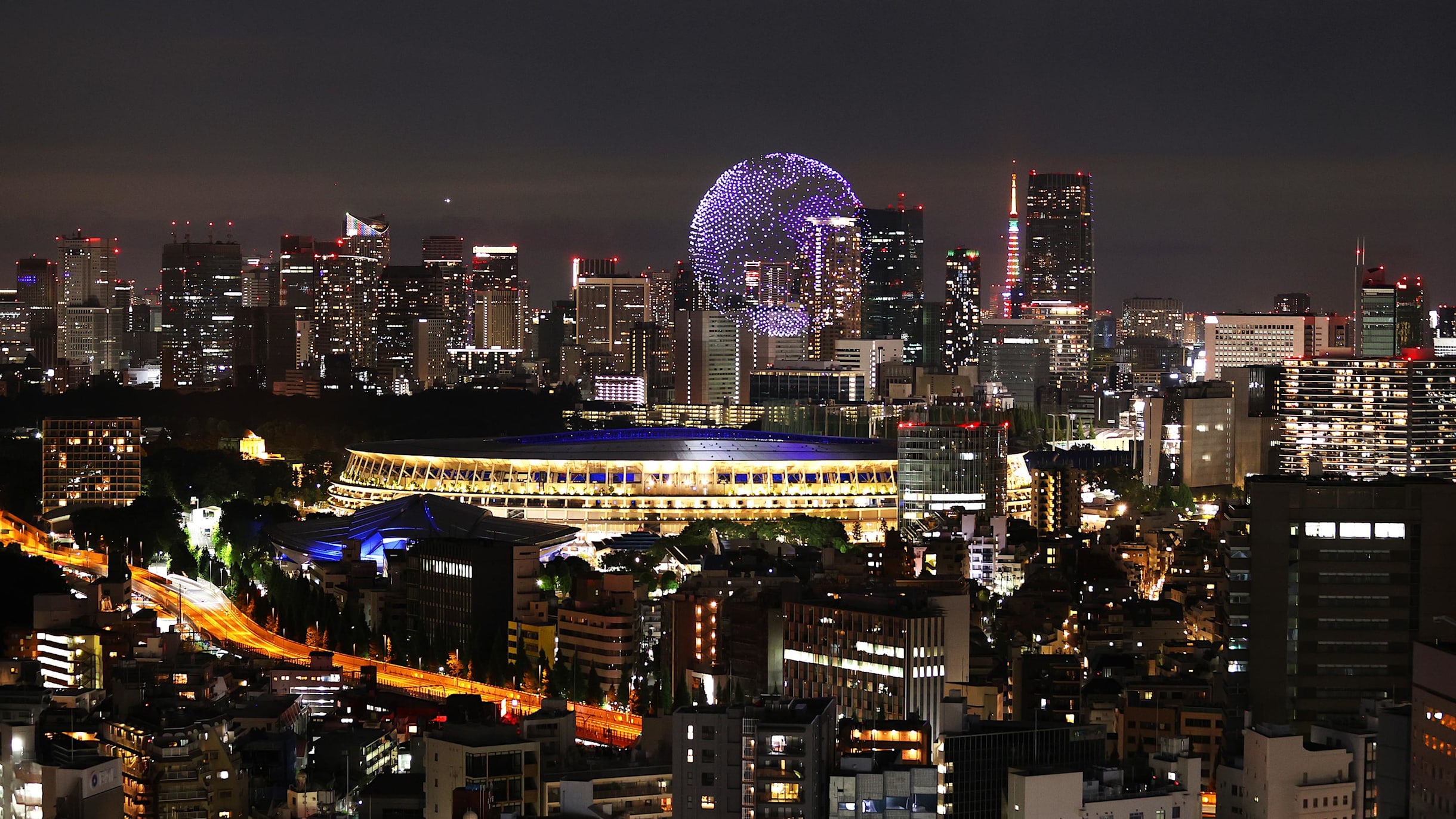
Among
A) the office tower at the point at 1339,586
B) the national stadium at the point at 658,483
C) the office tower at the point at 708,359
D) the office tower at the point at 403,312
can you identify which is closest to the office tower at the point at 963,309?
the office tower at the point at 708,359

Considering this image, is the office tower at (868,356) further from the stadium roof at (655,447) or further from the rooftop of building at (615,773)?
the rooftop of building at (615,773)

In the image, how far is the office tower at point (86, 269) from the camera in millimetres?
112938

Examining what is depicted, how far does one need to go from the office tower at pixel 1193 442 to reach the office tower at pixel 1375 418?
543 cm

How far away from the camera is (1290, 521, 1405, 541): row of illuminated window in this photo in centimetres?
2597

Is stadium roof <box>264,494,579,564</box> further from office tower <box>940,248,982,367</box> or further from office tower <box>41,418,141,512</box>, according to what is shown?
office tower <box>940,248,982,367</box>

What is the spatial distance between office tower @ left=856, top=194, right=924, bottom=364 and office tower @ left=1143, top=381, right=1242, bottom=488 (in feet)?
108

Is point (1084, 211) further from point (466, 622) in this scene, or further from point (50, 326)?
point (466, 622)

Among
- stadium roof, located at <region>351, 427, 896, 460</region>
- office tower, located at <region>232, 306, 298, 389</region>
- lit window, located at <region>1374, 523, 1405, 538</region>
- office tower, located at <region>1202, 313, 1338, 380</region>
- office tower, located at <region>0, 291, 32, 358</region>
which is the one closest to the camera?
lit window, located at <region>1374, 523, 1405, 538</region>

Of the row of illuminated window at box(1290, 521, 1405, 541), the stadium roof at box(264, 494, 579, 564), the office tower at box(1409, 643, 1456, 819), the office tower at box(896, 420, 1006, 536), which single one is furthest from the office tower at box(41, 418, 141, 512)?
the office tower at box(1409, 643, 1456, 819)

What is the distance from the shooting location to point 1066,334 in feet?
388

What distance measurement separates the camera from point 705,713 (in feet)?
71.8

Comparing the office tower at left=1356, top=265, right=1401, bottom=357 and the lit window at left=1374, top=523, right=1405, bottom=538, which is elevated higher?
the office tower at left=1356, top=265, right=1401, bottom=357

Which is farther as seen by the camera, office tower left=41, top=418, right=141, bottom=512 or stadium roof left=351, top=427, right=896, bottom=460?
office tower left=41, top=418, right=141, bottom=512

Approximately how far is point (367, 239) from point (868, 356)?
32758mm
